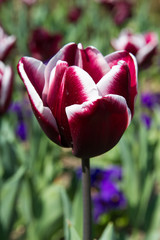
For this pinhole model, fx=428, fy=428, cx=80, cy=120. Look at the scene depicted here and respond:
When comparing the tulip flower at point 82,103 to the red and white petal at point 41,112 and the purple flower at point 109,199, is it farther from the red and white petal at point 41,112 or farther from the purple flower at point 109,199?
the purple flower at point 109,199

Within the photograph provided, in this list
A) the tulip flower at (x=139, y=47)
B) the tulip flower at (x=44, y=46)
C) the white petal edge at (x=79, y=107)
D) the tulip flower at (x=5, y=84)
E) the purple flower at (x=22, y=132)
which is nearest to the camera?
the white petal edge at (x=79, y=107)

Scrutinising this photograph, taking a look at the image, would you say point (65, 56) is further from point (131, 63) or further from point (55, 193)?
point (55, 193)

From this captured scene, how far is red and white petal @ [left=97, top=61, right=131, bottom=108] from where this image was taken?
52cm

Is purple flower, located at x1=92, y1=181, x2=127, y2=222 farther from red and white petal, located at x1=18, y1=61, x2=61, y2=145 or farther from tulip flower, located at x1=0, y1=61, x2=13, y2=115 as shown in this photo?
red and white petal, located at x1=18, y1=61, x2=61, y2=145

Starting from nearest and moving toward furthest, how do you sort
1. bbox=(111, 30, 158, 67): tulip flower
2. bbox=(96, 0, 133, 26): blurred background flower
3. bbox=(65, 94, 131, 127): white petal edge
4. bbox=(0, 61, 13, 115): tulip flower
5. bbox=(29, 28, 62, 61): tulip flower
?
bbox=(65, 94, 131, 127): white petal edge, bbox=(0, 61, 13, 115): tulip flower, bbox=(111, 30, 158, 67): tulip flower, bbox=(29, 28, 62, 61): tulip flower, bbox=(96, 0, 133, 26): blurred background flower

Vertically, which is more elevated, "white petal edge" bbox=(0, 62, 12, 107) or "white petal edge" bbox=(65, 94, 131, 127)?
"white petal edge" bbox=(65, 94, 131, 127)

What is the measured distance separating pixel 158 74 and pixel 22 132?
6.38 feet

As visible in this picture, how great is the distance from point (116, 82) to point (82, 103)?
0.05 metres

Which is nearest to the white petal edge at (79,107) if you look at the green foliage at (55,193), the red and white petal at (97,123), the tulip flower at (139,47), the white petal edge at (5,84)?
Answer: the red and white petal at (97,123)

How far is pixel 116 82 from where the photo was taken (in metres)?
0.52

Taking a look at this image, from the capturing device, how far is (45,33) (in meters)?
1.93

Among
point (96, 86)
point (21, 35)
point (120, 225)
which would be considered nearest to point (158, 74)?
point (21, 35)

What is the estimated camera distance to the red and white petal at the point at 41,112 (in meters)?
0.54

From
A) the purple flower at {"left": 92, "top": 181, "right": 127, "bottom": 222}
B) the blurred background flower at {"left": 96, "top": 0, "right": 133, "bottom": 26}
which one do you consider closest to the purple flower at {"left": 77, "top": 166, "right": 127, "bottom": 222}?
the purple flower at {"left": 92, "top": 181, "right": 127, "bottom": 222}
